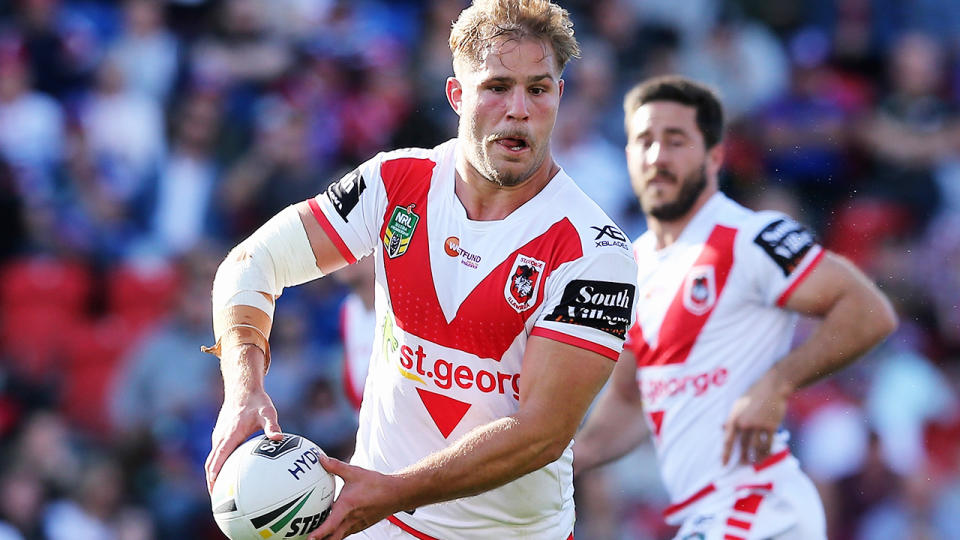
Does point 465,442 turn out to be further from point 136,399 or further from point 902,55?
point 902,55

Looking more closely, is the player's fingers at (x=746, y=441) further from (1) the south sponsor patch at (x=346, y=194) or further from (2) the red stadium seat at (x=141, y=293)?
(2) the red stadium seat at (x=141, y=293)

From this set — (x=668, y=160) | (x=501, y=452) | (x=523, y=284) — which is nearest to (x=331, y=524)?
(x=501, y=452)

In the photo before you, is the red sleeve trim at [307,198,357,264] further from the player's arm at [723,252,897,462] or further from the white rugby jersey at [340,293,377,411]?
the white rugby jersey at [340,293,377,411]

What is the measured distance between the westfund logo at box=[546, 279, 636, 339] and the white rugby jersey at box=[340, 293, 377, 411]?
2967mm

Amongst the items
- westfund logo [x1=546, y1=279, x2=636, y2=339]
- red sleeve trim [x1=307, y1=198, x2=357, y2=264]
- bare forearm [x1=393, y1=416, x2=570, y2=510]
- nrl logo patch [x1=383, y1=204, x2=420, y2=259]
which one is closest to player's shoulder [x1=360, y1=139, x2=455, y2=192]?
nrl logo patch [x1=383, y1=204, x2=420, y2=259]

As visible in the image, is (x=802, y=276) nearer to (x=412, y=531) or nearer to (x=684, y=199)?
(x=684, y=199)

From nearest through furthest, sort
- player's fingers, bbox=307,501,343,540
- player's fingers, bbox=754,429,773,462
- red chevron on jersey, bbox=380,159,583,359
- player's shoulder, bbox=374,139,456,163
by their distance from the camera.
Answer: player's fingers, bbox=307,501,343,540, red chevron on jersey, bbox=380,159,583,359, player's shoulder, bbox=374,139,456,163, player's fingers, bbox=754,429,773,462

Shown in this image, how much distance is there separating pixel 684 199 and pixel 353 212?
2162 mm

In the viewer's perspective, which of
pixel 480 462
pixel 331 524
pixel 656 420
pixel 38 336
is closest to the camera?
pixel 331 524

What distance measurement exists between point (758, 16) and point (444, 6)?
3.44 meters

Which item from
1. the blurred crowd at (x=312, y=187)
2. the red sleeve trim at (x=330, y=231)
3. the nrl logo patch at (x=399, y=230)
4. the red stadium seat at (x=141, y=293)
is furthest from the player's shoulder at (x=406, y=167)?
the red stadium seat at (x=141, y=293)

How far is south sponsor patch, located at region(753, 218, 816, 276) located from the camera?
6.17 meters

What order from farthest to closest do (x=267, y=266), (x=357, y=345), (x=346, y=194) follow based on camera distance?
(x=357, y=345)
(x=346, y=194)
(x=267, y=266)

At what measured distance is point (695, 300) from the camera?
639cm
